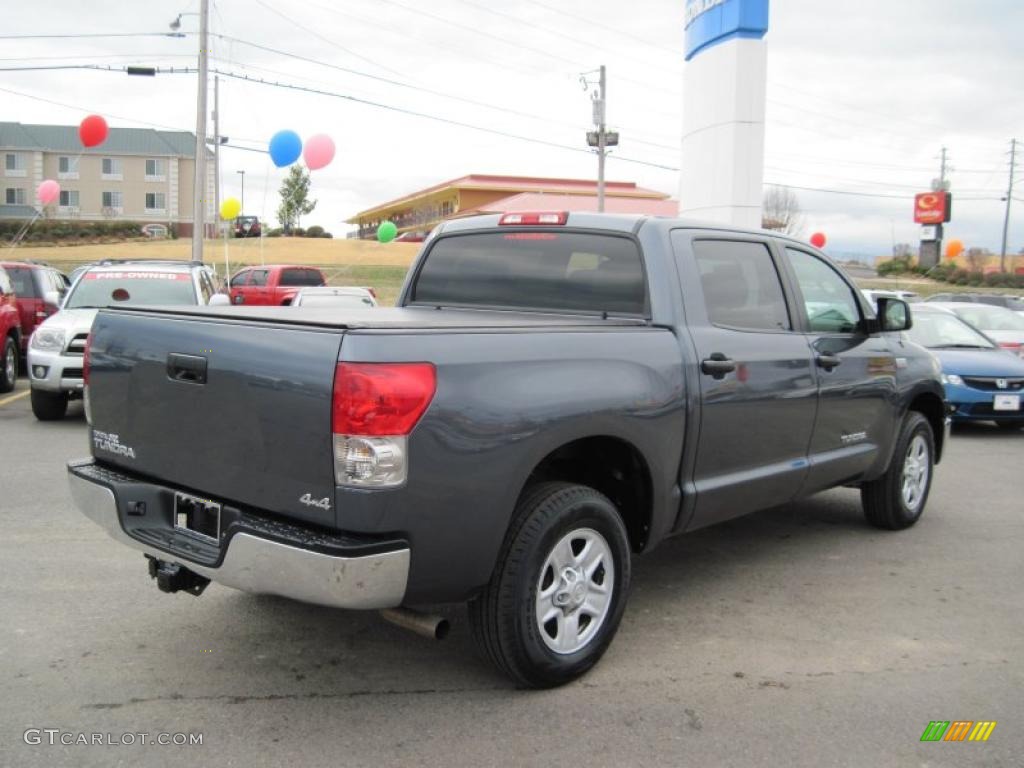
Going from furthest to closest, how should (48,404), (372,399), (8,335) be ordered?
1. (8,335)
2. (48,404)
3. (372,399)

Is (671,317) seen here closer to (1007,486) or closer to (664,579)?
(664,579)

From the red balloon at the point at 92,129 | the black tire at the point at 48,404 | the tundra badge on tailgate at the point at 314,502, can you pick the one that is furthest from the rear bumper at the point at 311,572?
the red balloon at the point at 92,129

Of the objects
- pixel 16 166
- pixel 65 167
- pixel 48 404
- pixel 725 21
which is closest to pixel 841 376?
pixel 48 404

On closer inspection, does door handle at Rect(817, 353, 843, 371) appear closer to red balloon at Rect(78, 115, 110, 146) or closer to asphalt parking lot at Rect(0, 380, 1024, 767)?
asphalt parking lot at Rect(0, 380, 1024, 767)

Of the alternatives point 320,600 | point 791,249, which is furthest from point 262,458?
point 791,249

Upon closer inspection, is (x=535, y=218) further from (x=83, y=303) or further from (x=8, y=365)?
(x=8, y=365)

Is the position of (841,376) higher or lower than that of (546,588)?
higher

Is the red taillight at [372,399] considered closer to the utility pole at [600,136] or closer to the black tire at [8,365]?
the black tire at [8,365]

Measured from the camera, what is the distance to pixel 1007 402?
34.0ft

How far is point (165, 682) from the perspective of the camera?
146 inches

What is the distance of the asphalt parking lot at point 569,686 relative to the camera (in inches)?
129

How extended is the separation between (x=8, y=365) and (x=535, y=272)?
1027cm

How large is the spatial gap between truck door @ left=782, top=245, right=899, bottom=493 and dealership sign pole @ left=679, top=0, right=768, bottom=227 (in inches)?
559

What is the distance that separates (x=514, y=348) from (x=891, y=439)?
3486 mm
